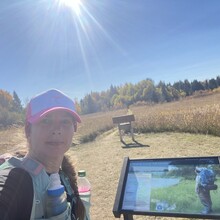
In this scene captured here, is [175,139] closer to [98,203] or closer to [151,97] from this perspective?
[98,203]

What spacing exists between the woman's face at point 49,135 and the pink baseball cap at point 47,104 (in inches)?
1.6

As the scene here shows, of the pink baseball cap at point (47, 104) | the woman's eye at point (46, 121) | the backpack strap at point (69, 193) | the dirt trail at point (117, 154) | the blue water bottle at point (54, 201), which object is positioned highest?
the pink baseball cap at point (47, 104)

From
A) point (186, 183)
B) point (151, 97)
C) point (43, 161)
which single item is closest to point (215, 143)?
point (186, 183)

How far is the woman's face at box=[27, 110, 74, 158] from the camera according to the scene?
194 cm

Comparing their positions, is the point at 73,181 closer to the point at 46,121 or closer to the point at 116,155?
the point at 46,121

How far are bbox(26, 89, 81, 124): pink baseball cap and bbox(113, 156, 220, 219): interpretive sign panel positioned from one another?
1.15 meters

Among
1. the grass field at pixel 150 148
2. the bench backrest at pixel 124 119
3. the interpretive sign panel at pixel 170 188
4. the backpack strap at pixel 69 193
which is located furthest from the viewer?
the bench backrest at pixel 124 119

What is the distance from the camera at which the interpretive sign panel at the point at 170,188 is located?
2564mm

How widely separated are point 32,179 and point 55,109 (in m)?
0.57

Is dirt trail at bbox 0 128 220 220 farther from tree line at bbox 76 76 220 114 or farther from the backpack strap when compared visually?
tree line at bbox 76 76 220 114

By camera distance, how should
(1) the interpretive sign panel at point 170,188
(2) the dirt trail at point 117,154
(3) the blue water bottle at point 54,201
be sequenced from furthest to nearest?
(2) the dirt trail at point 117,154 < (1) the interpretive sign panel at point 170,188 < (3) the blue water bottle at point 54,201

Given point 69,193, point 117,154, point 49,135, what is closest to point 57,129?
point 49,135

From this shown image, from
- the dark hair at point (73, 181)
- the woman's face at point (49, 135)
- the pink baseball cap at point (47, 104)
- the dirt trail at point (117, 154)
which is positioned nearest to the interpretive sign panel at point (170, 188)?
the dark hair at point (73, 181)

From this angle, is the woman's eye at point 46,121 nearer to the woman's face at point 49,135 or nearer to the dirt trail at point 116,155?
the woman's face at point 49,135
